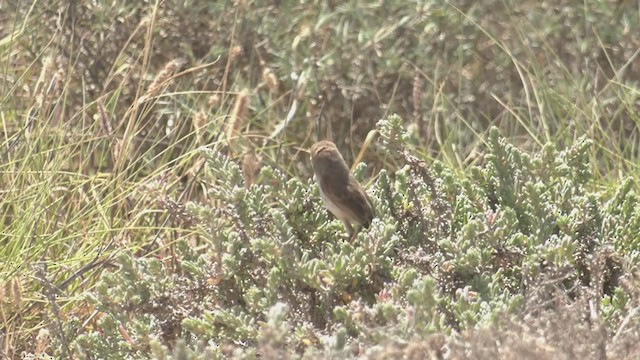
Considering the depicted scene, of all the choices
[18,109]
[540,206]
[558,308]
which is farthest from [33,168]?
[558,308]

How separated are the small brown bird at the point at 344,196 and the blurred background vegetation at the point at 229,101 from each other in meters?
0.16

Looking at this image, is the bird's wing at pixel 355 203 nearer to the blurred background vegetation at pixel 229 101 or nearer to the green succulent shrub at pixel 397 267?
the green succulent shrub at pixel 397 267

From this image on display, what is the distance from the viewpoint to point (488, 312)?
3461 millimetres

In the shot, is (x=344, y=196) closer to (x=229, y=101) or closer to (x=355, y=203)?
(x=355, y=203)

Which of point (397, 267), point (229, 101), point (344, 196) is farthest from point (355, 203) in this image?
point (229, 101)

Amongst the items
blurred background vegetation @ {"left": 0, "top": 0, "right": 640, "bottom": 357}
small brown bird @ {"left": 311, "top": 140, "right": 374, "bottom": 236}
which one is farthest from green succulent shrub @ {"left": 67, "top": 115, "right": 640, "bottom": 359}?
blurred background vegetation @ {"left": 0, "top": 0, "right": 640, "bottom": 357}

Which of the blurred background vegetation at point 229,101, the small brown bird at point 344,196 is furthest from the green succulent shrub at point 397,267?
the blurred background vegetation at point 229,101

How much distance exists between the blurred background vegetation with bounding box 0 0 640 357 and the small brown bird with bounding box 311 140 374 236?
16cm

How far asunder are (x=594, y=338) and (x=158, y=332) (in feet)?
4.54

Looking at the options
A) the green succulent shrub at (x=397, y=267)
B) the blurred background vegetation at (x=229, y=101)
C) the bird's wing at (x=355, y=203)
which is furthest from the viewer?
the blurred background vegetation at (x=229, y=101)

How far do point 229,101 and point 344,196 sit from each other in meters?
2.16

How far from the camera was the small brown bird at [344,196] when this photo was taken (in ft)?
13.8

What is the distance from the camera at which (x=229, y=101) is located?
627 centimetres

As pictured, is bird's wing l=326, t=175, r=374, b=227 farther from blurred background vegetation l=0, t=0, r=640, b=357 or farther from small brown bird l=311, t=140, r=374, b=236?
blurred background vegetation l=0, t=0, r=640, b=357
